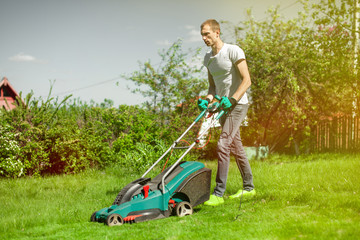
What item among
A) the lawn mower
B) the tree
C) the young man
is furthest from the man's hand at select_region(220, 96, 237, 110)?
the tree

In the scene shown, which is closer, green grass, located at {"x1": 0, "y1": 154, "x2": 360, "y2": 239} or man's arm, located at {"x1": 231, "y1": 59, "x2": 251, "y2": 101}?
green grass, located at {"x1": 0, "y1": 154, "x2": 360, "y2": 239}

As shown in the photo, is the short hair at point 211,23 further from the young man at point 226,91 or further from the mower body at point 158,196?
the mower body at point 158,196

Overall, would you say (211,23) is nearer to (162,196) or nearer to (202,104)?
(202,104)

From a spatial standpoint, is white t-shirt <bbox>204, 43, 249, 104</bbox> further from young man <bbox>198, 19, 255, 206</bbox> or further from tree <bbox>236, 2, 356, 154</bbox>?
tree <bbox>236, 2, 356, 154</bbox>

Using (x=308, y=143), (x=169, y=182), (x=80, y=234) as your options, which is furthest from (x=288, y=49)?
(x=80, y=234)

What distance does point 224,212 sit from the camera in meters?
3.85

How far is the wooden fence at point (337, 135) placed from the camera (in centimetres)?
1064

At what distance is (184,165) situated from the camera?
4.12 metres

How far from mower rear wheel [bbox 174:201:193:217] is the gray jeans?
1.84ft

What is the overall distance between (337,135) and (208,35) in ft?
27.5

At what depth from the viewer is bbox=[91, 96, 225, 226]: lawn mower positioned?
356 cm

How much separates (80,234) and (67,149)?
13.6 feet

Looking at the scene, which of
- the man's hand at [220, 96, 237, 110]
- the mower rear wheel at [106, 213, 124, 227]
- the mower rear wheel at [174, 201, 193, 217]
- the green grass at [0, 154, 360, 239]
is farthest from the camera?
the man's hand at [220, 96, 237, 110]

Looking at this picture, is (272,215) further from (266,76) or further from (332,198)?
(266,76)
